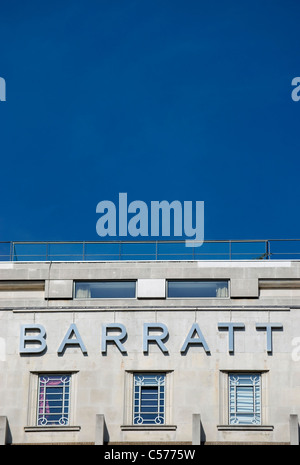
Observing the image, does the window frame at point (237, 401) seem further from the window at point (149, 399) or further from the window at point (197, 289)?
the window at point (197, 289)

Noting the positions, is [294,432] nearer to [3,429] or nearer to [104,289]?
[104,289]

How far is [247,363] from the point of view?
67.1 metres

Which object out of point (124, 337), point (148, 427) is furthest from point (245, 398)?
point (124, 337)

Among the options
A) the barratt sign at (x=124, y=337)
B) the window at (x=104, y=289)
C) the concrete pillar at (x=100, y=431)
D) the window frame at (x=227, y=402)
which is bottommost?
the concrete pillar at (x=100, y=431)

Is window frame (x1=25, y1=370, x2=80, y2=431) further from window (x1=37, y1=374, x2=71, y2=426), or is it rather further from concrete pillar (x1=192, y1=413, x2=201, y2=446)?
concrete pillar (x1=192, y1=413, x2=201, y2=446)

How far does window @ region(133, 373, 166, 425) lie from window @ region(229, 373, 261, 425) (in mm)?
3243

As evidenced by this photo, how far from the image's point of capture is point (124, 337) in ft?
222

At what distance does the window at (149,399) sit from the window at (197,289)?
15.2ft

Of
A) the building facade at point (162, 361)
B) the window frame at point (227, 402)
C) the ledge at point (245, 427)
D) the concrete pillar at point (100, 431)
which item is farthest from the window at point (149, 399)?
the ledge at point (245, 427)

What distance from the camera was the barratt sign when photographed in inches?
2657

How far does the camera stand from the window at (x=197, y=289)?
69812 mm
